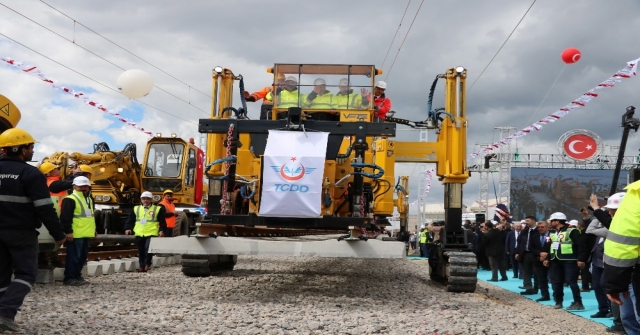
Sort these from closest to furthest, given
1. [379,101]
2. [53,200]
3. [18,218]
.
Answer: [18,218] < [53,200] < [379,101]

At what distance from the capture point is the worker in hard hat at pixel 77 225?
966 centimetres

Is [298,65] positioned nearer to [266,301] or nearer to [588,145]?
[266,301]

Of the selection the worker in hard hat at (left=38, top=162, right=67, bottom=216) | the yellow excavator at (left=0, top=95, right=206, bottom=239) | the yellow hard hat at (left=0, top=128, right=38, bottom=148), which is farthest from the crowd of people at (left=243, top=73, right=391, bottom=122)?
the yellow excavator at (left=0, top=95, right=206, bottom=239)

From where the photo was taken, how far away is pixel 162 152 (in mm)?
18000

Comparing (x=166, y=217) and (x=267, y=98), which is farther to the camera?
(x=166, y=217)

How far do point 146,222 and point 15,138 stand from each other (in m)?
6.69

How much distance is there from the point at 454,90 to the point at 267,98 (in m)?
3.01

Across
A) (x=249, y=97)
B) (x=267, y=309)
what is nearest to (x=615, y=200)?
(x=267, y=309)

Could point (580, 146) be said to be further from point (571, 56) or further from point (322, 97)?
point (322, 97)

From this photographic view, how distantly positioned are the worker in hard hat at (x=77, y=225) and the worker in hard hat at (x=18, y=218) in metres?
3.72

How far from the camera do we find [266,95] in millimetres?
11023

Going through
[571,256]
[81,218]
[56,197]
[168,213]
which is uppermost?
[56,197]

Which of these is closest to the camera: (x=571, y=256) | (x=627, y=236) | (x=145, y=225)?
(x=627, y=236)

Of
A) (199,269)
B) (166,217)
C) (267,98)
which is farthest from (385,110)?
(166,217)
